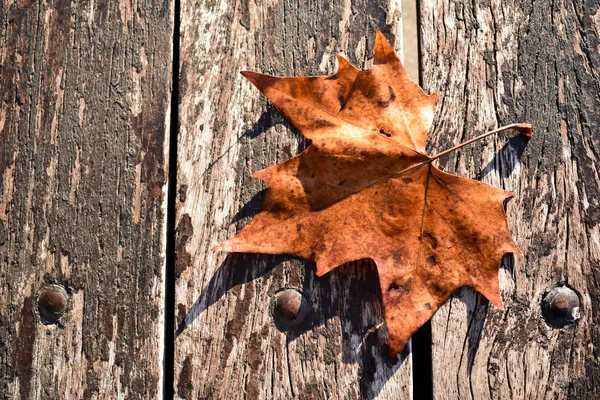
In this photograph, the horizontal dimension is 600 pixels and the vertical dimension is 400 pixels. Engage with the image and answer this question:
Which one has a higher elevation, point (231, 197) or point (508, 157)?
point (508, 157)

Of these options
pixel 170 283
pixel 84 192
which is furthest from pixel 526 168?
pixel 84 192

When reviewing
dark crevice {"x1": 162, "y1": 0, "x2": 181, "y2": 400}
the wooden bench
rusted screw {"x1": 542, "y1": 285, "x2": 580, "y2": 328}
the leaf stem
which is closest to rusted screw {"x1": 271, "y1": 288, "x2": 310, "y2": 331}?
the wooden bench

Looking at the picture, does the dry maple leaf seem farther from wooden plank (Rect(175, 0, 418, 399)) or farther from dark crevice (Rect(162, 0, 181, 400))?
dark crevice (Rect(162, 0, 181, 400))

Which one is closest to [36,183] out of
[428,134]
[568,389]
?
[428,134]

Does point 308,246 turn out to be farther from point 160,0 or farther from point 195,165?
point 160,0

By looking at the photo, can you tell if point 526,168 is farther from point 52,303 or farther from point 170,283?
point 52,303

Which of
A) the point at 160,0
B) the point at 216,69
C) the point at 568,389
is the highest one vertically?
the point at 160,0
